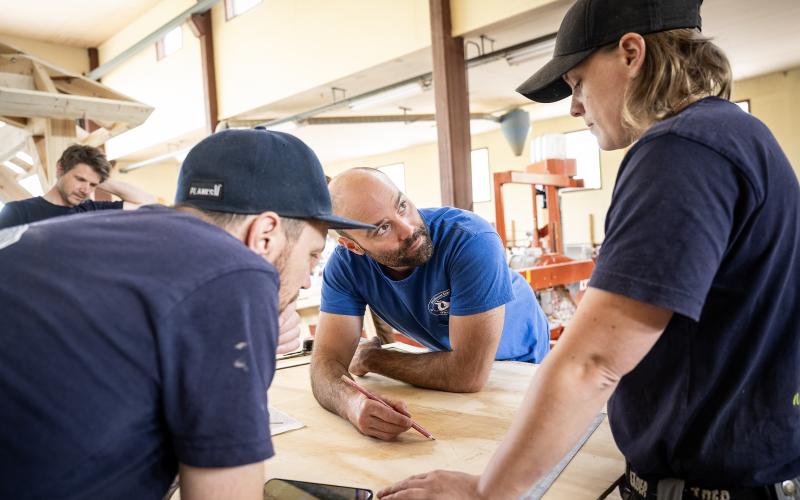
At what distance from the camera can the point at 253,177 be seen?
94 cm

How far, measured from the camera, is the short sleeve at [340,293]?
2129 mm

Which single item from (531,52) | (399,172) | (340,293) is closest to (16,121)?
(340,293)

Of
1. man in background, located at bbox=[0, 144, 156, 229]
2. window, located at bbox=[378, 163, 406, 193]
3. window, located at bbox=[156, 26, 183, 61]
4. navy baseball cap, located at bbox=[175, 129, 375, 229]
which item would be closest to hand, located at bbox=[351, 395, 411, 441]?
navy baseball cap, located at bbox=[175, 129, 375, 229]

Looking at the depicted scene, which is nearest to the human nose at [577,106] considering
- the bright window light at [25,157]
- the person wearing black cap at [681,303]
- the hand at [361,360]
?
the person wearing black cap at [681,303]

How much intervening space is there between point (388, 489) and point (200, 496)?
441 mm

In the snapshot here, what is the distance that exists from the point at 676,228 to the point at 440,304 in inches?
52.0

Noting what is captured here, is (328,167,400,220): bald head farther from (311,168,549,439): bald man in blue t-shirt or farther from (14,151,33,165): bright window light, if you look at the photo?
(14,151,33,165): bright window light

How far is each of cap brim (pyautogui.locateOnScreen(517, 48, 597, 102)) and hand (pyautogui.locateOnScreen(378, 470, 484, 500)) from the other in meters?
0.75

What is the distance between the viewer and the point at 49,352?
25.0 inches

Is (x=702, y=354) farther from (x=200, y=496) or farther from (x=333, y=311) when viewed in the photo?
(x=333, y=311)

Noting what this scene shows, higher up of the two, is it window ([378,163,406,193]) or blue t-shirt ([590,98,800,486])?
window ([378,163,406,193])

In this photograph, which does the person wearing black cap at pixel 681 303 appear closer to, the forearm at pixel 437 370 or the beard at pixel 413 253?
the forearm at pixel 437 370

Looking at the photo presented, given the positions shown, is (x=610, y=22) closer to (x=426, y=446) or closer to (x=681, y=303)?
(x=681, y=303)

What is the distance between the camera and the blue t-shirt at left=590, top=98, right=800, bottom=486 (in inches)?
29.3
